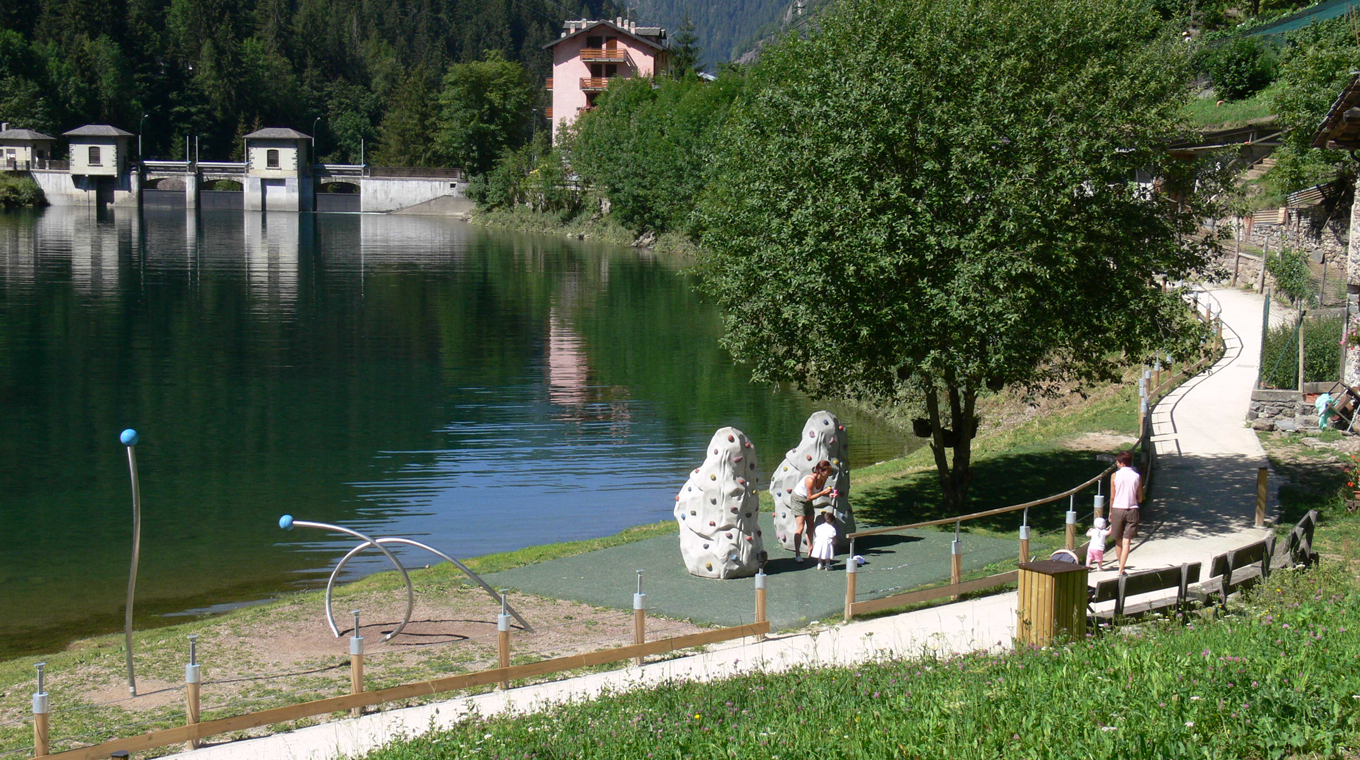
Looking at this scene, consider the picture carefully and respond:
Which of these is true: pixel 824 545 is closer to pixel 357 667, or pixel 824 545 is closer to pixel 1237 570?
pixel 1237 570

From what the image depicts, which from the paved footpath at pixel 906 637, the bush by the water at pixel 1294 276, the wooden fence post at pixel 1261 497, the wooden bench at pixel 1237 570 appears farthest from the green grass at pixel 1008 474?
the bush by the water at pixel 1294 276

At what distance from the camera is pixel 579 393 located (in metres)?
36.8

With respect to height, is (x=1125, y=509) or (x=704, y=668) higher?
(x=1125, y=509)

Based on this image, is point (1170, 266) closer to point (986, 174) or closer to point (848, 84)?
point (986, 174)

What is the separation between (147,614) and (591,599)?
24.1 feet

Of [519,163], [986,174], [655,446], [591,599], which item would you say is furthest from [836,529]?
[519,163]

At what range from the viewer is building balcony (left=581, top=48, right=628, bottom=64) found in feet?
445

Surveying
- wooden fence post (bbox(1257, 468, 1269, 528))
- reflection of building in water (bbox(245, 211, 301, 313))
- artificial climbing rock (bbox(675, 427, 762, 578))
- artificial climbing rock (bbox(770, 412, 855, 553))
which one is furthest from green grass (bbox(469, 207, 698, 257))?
artificial climbing rock (bbox(675, 427, 762, 578))

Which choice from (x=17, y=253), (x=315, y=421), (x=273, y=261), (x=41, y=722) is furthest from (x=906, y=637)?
(x=17, y=253)

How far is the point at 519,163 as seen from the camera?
13150 centimetres

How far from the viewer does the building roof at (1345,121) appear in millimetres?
20797

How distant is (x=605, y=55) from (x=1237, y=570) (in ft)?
429

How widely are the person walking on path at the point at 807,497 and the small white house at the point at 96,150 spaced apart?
144 m

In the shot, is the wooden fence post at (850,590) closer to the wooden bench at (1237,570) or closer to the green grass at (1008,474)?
the wooden bench at (1237,570)
